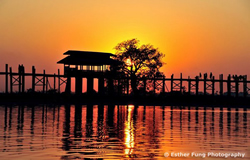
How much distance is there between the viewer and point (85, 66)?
73.9m

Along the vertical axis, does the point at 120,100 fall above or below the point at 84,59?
below

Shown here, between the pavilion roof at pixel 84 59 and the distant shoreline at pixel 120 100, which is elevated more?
the pavilion roof at pixel 84 59

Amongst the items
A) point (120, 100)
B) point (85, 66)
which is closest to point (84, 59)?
point (85, 66)

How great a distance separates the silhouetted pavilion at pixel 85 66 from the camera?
239 feet

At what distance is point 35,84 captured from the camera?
247 feet

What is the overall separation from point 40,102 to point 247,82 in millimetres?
43076

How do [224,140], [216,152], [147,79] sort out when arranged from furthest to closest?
[147,79], [224,140], [216,152]

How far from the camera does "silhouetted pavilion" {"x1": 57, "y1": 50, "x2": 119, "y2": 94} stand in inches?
2867

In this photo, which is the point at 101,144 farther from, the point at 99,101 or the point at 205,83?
the point at 205,83

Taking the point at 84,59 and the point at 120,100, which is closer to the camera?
the point at 84,59

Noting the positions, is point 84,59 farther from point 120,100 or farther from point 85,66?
point 120,100

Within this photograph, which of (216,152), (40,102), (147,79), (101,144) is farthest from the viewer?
(147,79)

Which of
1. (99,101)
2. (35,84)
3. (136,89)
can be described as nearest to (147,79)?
(136,89)

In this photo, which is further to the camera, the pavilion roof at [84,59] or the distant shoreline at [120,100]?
the pavilion roof at [84,59]
